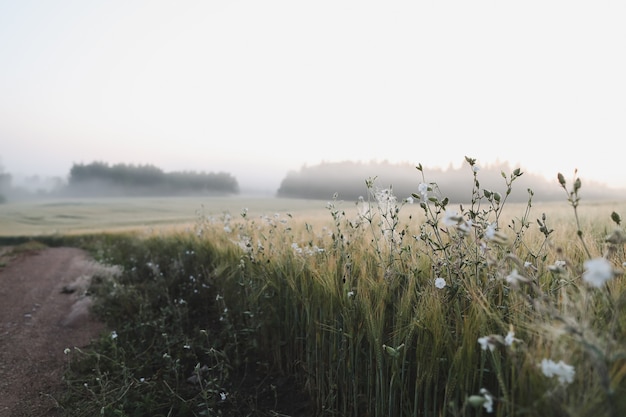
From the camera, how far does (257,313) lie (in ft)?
11.6

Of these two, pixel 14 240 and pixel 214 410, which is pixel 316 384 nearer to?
pixel 214 410

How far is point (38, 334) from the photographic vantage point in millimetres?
5203

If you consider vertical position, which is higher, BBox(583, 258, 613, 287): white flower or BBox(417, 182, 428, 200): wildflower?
BBox(417, 182, 428, 200): wildflower

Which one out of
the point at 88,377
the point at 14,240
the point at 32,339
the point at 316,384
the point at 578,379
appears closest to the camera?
the point at 578,379

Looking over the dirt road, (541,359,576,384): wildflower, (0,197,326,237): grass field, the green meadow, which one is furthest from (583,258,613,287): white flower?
(0,197,326,237): grass field

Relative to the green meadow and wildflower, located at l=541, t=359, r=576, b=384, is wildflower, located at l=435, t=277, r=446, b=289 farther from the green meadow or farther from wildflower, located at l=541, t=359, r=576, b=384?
wildflower, located at l=541, t=359, r=576, b=384

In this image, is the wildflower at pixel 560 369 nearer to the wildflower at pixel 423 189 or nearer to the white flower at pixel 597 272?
the white flower at pixel 597 272

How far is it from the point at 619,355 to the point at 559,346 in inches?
7.8

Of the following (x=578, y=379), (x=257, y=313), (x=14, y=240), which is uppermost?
(x=578, y=379)

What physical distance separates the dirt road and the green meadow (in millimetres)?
251

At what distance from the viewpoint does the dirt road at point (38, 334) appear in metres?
3.50

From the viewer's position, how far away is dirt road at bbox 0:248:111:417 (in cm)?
350

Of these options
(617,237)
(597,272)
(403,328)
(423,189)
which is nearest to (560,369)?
(597,272)

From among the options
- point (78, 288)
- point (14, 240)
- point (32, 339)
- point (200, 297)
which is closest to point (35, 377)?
point (32, 339)
